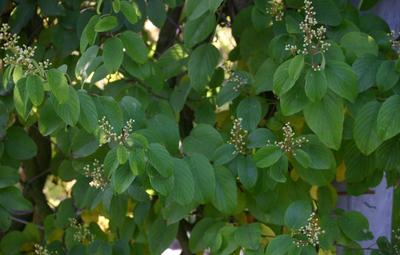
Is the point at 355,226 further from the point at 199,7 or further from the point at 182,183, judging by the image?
the point at 199,7

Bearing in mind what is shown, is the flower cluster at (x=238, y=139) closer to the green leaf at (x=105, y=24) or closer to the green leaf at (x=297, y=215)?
the green leaf at (x=297, y=215)

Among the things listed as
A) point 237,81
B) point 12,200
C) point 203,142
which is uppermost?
point 237,81

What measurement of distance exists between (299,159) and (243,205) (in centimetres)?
38

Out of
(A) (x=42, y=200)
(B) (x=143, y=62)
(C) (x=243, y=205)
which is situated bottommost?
(A) (x=42, y=200)

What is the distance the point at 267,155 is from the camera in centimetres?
168

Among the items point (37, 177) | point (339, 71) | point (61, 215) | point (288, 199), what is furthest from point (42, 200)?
point (339, 71)

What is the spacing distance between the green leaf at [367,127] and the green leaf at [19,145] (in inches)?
34.1

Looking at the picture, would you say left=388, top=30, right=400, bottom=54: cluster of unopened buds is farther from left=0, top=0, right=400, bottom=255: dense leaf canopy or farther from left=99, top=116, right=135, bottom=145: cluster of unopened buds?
left=99, top=116, right=135, bottom=145: cluster of unopened buds

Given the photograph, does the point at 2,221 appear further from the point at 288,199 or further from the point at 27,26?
the point at 288,199

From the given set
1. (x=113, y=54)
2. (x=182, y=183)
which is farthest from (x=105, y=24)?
(x=182, y=183)

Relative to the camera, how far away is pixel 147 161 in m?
1.53

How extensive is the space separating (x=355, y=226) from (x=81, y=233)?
27.4 inches

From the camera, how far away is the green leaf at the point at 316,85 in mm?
1569

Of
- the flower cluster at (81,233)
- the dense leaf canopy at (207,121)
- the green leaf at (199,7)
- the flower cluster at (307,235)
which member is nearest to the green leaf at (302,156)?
the dense leaf canopy at (207,121)
